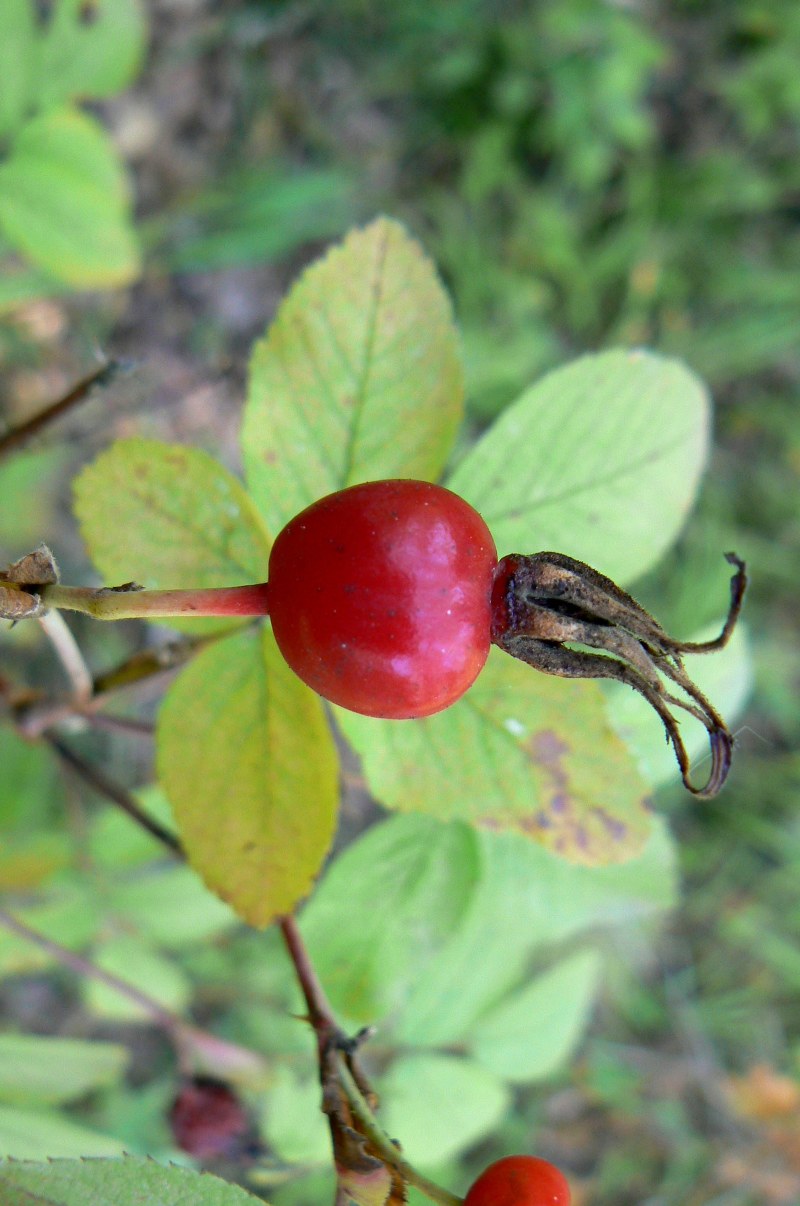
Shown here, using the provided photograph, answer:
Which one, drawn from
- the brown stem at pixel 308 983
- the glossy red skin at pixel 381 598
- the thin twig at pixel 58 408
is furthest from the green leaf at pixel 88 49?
the brown stem at pixel 308 983

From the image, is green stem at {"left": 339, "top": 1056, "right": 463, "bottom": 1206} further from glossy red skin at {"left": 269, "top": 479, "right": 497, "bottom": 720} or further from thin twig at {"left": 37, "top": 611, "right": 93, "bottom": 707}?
thin twig at {"left": 37, "top": 611, "right": 93, "bottom": 707}

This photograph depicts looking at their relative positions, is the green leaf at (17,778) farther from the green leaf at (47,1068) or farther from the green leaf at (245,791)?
the green leaf at (245,791)

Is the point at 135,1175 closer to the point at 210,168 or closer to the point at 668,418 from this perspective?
the point at 668,418

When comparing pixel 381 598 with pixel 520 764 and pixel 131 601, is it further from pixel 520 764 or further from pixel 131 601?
pixel 520 764

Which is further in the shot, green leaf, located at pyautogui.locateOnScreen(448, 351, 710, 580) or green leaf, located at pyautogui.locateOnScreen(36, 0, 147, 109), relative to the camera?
green leaf, located at pyautogui.locateOnScreen(36, 0, 147, 109)

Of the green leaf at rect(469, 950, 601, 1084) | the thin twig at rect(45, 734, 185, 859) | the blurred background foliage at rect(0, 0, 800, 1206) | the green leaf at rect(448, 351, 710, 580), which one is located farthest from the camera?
the blurred background foliage at rect(0, 0, 800, 1206)

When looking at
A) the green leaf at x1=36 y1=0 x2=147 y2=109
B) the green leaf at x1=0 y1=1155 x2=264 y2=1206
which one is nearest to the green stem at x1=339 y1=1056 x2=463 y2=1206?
the green leaf at x1=0 y1=1155 x2=264 y2=1206

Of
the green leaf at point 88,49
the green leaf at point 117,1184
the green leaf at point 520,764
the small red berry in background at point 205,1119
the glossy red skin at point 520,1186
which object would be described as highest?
the green leaf at point 88,49
